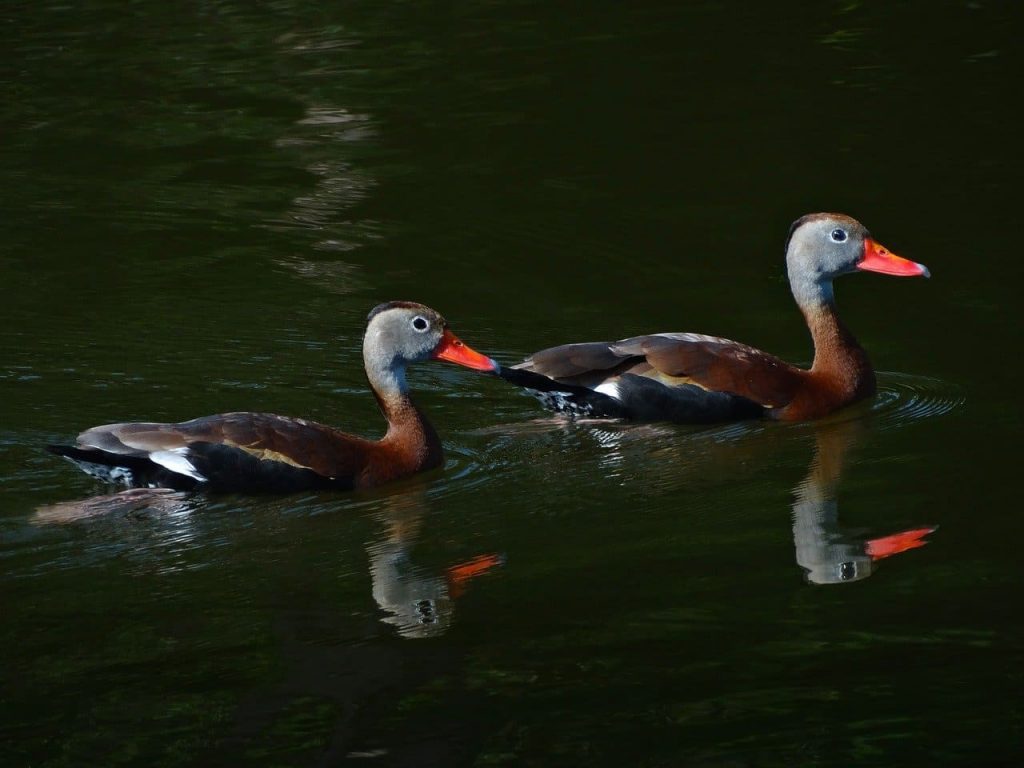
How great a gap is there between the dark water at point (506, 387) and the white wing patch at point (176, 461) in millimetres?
175

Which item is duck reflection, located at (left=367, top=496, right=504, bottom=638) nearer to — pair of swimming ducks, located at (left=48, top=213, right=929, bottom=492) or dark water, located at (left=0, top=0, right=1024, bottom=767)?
dark water, located at (left=0, top=0, right=1024, bottom=767)

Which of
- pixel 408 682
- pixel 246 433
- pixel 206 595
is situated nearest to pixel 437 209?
pixel 246 433

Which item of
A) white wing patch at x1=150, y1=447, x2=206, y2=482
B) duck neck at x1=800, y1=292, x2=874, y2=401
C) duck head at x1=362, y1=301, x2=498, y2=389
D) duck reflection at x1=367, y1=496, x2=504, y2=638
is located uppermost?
duck head at x1=362, y1=301, x2=498, y2=389

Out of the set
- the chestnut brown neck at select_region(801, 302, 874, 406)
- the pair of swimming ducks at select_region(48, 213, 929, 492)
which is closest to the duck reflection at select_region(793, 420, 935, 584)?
the pair of swimming ducks at select_region(48, 213, 929, 492)

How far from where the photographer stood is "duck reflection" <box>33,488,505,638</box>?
23.5 feet

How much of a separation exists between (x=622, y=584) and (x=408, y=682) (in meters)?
1.26

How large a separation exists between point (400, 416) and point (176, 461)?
1.29m

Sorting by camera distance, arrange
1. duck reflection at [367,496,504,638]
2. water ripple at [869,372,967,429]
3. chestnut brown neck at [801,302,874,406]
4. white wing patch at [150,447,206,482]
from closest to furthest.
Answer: duck reflection at [367,496,504,638] → white wing patch at [150,447,206,482] → water ripple at [869,372,967,429] → chestnut brown neck at [801,302,874,406]

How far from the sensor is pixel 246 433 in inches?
350

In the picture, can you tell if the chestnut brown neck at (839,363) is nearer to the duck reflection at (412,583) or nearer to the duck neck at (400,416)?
the duck neck at (400,416)

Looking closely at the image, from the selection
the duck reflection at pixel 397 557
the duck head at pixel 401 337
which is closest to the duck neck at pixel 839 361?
the duck head at pixel 401 337

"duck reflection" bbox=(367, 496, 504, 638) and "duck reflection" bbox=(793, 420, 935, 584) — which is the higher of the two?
"duck reflection" bbox=(367, 496, 504, 638)

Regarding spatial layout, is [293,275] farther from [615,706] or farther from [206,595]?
[615,706]

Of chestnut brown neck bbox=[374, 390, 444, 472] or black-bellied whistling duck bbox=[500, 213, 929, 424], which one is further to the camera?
black-bellied whistling duck bbox=[500, 213, 929, 424]
